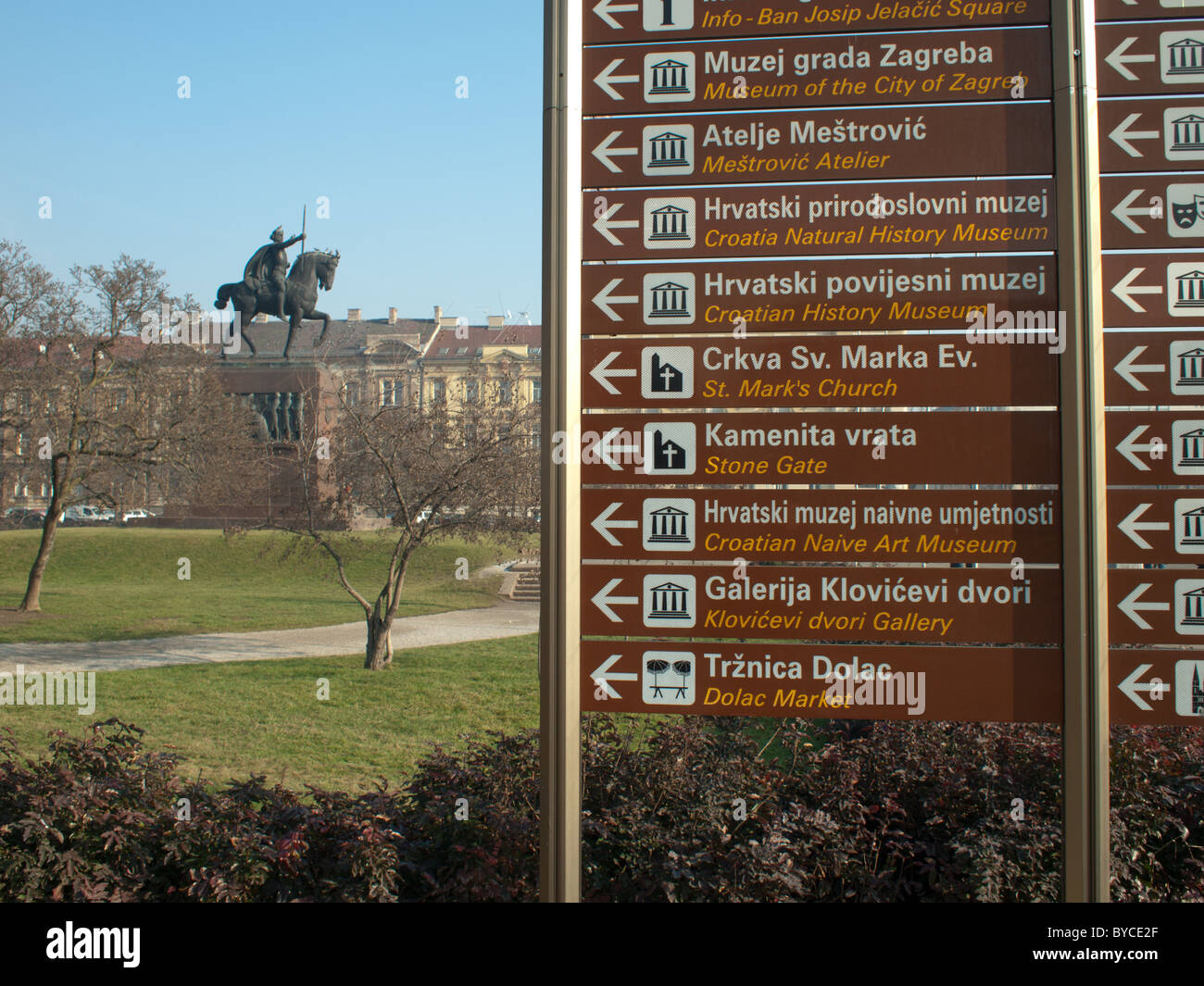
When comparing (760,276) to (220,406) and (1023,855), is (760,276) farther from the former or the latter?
(220,406)

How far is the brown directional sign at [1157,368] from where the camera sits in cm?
287

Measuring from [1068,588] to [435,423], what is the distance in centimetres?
1132

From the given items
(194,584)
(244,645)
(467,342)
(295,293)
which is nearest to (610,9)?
(244,645)

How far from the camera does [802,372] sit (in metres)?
2.87

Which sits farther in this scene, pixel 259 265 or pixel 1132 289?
pixel 259 265

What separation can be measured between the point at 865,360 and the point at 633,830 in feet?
6.36

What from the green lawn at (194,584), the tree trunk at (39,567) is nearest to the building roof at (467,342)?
the green lawn at (194,584)

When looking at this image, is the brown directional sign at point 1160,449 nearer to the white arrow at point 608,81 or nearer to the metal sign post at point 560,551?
the metal sign post at point 560,551

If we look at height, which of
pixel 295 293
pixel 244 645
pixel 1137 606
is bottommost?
pixel 244 645

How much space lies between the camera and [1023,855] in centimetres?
334

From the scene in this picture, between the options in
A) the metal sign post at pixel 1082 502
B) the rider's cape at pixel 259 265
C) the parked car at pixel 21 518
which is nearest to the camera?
the metal sign post at pixel 1082 502

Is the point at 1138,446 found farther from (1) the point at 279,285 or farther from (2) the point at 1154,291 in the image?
(1) the point at 279,285

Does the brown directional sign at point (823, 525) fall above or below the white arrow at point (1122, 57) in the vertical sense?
below

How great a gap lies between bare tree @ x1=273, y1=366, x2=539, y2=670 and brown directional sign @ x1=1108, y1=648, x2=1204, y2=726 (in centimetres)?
1024
